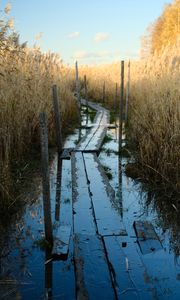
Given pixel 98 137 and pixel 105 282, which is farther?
pixel 98 137

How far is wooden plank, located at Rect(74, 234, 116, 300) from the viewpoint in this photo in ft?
6.59

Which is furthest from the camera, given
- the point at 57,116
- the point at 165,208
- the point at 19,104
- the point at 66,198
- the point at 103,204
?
the point at 57,116

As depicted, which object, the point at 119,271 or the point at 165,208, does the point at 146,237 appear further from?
the point at 165,208

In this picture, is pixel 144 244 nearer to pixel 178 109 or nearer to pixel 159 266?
pixel 159 266

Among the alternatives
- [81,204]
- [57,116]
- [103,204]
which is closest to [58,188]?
[81,204]

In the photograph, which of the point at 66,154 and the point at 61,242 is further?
the point at 66,154

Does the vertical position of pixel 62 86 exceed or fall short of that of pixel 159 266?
it exceeds it

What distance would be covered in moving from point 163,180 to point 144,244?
1366 mm

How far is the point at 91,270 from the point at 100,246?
0.97ft

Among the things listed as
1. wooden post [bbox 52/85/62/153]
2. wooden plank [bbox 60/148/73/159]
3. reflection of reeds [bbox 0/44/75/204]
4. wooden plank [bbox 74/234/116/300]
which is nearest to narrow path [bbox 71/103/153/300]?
wooden plank [bbox 74/234/116/300]

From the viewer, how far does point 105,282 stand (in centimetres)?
211

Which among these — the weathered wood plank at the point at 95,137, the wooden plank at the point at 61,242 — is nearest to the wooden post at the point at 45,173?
the wooden plank at the point at 61,242

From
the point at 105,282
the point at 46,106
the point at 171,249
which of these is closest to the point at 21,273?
the point at 105,282

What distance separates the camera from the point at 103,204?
10.9ft
